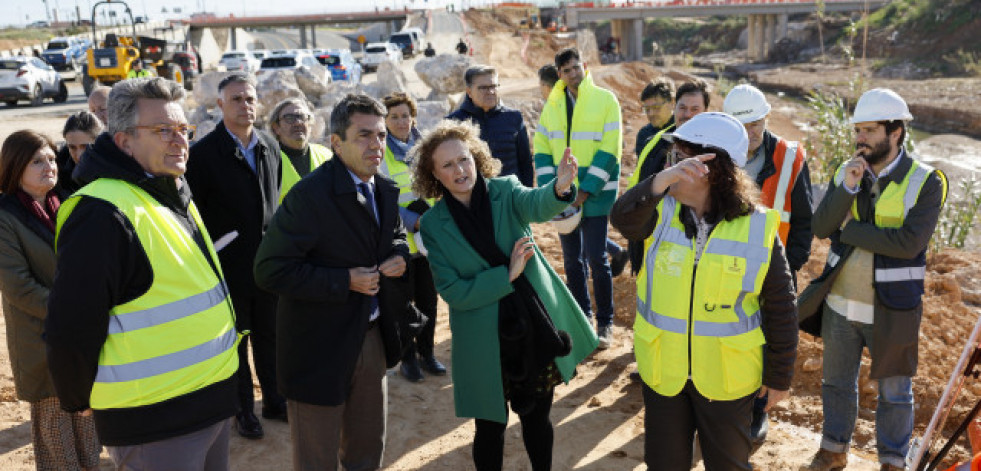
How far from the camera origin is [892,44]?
137 feet

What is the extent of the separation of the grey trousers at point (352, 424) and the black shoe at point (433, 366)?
1.98 metres

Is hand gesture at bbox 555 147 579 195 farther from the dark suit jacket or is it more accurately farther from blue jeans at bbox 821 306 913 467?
blue jeans at bbox 821 306 913 467

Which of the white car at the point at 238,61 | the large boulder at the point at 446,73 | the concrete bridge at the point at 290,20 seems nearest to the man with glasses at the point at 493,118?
the large boulder at the point at 446,73

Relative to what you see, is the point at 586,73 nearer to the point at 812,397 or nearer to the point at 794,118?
the point at 812,397

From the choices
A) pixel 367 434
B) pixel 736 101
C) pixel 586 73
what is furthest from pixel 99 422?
pixel 586 73

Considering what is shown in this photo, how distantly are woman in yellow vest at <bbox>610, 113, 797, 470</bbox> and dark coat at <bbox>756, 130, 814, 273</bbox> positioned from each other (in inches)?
54.5

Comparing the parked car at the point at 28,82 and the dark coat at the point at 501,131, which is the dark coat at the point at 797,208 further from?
the parked car at the point at 28,82

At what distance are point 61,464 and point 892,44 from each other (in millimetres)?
45902

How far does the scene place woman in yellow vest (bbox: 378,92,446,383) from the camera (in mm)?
5102

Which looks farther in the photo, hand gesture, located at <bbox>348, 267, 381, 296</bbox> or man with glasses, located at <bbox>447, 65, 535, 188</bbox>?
man with glasses, located at <bbox>447, 65, 535, 188</bbox>

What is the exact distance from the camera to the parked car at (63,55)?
3806 centimetres

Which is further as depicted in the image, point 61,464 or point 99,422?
point 61,464

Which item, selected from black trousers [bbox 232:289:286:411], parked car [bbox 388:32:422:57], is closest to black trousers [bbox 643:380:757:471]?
black trousers [bbox 232:289:286:411]

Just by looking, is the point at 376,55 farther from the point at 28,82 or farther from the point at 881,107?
the point at 881,107
